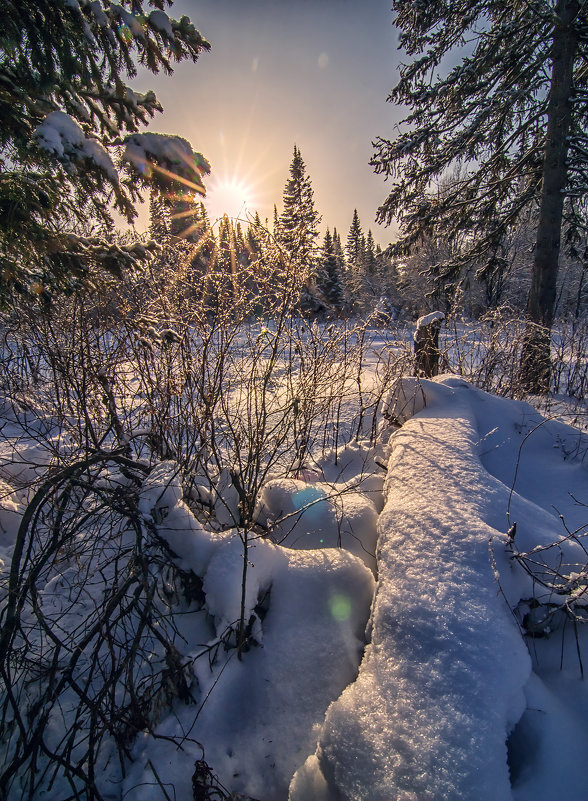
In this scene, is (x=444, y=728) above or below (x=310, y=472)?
above

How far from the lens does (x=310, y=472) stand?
2617 millimetres

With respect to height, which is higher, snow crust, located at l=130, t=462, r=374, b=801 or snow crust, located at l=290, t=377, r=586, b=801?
snow crust, located at l=290, t=377, r=586, b=801

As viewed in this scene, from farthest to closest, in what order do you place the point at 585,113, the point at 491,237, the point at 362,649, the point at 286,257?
the point at 491,237
the point at 585,113
the point at 286,257
the point at 362,649

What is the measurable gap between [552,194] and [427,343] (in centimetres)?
372

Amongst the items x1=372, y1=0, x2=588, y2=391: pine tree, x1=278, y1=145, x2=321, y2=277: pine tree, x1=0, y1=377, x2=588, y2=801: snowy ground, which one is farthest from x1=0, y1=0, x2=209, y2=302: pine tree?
x1=372, y1=0, x2=588, y2=391: pine tree

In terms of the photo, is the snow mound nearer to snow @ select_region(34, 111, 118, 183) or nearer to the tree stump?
the tree stump

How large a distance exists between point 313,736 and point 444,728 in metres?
0.51

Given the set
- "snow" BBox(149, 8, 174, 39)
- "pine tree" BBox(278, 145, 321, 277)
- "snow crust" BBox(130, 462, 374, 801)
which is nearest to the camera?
"snow crust" BBox(130, 462, 374, 801)

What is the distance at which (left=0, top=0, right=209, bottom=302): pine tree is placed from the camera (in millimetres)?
2051

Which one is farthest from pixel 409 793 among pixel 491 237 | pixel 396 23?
pixel 396 23

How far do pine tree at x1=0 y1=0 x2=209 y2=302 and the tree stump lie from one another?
7.94ft

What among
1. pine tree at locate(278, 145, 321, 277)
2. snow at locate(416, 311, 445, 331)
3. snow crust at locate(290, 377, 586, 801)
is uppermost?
pine tree at locate(278, 145, 321, 277)

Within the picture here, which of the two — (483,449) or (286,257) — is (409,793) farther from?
(483,449)

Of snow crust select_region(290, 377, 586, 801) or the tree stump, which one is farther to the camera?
the tree stump
